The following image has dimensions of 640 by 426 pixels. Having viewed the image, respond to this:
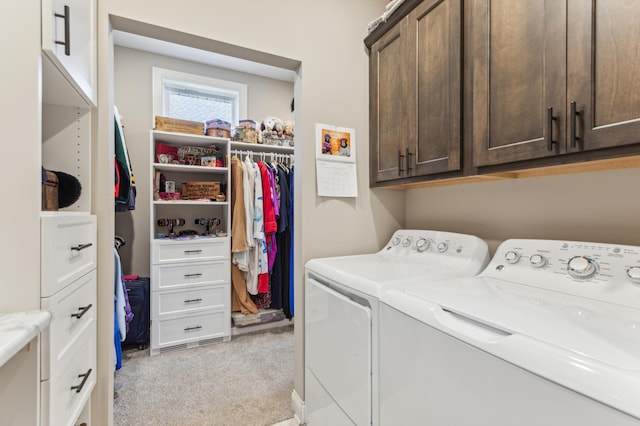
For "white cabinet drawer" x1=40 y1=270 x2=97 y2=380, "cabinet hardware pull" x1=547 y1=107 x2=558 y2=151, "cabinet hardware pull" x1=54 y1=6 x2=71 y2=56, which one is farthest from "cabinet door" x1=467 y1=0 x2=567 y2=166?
"white cabinet drawer" x1=40 y1=270 x2=97 y2=380

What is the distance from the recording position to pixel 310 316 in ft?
4.87

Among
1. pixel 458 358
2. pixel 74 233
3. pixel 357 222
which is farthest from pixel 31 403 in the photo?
pixel 357 222

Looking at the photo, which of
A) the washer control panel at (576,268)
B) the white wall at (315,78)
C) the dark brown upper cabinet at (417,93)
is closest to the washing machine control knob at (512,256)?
the washer control panel at (576,268)

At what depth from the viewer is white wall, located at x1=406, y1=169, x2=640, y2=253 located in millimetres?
1029

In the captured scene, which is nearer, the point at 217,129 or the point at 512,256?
the point at 512,256

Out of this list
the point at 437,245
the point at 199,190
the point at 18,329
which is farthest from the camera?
the point at 199,190

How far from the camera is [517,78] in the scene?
3.33 feet

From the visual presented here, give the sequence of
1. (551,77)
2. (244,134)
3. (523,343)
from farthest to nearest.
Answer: (244,134), (551,77), (523,343)

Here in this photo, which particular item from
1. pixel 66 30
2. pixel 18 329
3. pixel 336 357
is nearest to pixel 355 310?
pixel 336 357

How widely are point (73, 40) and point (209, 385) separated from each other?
6.70 feet

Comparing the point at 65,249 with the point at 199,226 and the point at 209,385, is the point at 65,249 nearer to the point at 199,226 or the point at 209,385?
the point at 209,385

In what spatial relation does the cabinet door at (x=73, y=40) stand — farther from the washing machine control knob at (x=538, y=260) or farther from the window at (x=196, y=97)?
the window at (x=196, y=97)

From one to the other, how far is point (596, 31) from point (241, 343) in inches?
114

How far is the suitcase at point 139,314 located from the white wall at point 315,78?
1.29 m
